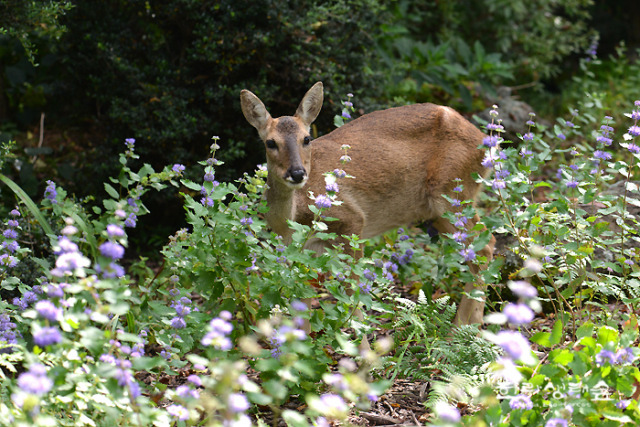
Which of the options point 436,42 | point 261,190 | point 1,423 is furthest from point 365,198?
point 436,42

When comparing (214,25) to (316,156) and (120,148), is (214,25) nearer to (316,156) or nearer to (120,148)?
(120,148)

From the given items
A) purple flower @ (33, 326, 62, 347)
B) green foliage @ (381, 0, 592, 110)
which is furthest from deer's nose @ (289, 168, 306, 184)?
green foliage @ (381, 0, 592, 110)

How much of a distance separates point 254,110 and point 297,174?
0.69 m

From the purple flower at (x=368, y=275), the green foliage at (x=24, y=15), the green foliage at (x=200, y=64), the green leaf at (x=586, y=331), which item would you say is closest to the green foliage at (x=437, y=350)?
the purple flower at (x=368, y=275)

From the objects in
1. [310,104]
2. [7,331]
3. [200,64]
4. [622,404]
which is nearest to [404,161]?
[310,104]

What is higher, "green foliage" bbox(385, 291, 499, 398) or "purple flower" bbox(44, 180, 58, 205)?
"purple flower" bbox(44, 180, 58, 205)

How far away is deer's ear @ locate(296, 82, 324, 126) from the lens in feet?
16.1

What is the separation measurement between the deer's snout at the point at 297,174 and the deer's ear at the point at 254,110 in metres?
0.55

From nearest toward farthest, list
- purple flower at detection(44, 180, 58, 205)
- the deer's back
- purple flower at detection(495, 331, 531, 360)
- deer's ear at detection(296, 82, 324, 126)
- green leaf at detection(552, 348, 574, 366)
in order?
1. purple flower at detection(495, 331, 531, 360)
2. green leaf at detection(552, 348, 574, 366)
3. purple flower at detection(44, 180, 58, 205)
4. deer's ear at detection(296, 82, 324, 126)
5. the deer's back

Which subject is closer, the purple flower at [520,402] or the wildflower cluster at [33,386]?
the wildflower cluster at [33,386]

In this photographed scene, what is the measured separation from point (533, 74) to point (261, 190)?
8050mm

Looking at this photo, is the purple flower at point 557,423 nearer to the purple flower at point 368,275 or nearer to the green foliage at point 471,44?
the purple flower at point 368,275

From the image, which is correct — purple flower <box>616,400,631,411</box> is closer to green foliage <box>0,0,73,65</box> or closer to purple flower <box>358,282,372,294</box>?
purple flower <box>358,282,372,294</box>

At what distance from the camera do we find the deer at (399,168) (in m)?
5.10
